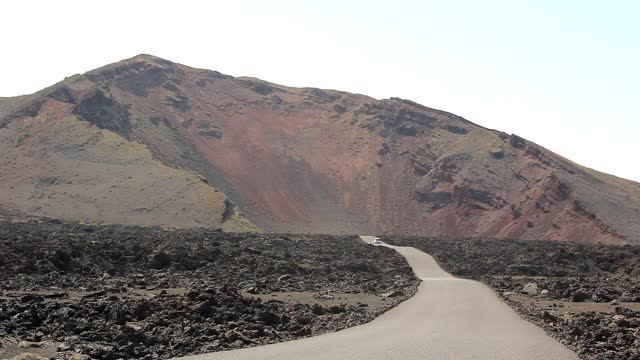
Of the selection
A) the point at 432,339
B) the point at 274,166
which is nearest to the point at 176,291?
Answer: the point at 432,339

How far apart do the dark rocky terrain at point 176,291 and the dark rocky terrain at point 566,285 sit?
5763 mm

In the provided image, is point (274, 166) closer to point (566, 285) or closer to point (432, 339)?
point (566, 285)

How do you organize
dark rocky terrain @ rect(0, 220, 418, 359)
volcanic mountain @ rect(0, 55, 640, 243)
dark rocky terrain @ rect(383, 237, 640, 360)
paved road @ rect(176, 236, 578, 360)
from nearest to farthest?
paved road @ rect(176, 236, 578, 360) < dark rocky terrain @ rect(0, 220, 418, 359) < dark rocky terrain @ rect(383, 237, 640, 360) < volcanic mountain @ rect(0, 55, 640, 243)

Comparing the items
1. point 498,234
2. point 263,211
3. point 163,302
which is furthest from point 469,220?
point 163,302

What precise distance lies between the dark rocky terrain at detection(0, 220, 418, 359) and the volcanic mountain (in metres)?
23.3

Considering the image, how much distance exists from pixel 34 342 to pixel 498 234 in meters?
85.1

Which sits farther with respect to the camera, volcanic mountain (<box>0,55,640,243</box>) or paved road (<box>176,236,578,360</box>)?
volcanic mountain (<box>0,55,640,243</box>)

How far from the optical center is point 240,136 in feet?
400

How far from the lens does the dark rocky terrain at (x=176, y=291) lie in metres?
17.6

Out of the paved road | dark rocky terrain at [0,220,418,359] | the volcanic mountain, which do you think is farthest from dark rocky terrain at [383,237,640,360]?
the volcanic mountain

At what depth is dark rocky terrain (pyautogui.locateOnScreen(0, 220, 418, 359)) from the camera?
1761 cm

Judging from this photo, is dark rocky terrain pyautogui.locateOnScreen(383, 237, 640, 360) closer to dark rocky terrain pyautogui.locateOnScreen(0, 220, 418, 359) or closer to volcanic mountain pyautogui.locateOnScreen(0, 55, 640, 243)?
dark rocky terrain pyautogui.locateOnScreen(0, 220, 418, 359)

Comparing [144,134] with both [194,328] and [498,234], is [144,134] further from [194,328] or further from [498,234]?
[194,328]

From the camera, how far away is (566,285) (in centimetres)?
3834
